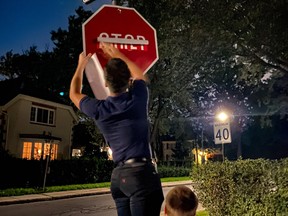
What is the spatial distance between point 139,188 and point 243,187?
5.43m

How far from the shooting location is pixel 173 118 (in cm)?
4412

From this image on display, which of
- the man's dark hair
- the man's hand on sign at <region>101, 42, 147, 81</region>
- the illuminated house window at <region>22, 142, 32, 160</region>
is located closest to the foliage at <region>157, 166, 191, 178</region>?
the illuminated house window at <region>22, 142, 32, 160</region>

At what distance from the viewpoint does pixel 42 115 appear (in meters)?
31.4

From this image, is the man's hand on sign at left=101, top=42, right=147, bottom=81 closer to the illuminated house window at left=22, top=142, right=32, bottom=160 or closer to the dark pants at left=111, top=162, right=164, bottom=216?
the dark pants at left=111, top=162, right=164, bottom=216

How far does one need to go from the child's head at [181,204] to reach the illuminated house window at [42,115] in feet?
95.9

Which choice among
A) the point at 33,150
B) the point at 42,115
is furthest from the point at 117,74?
the point at 42,115

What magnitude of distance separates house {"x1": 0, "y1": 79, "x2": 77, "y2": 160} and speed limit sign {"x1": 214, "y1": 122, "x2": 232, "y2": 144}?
18.8 metres

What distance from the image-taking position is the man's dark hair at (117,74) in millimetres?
2485

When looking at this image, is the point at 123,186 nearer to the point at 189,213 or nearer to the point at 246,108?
the point at 189,213

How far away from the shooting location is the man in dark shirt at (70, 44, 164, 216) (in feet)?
8.06

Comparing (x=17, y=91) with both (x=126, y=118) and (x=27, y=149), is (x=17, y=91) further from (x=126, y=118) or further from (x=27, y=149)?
(x=126, y=118)

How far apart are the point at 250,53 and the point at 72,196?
12948 millimetres

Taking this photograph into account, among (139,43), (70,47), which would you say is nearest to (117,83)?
(139,43)

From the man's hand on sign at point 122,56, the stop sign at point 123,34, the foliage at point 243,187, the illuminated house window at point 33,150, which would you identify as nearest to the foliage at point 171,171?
the illuminated house window at point 33,150
